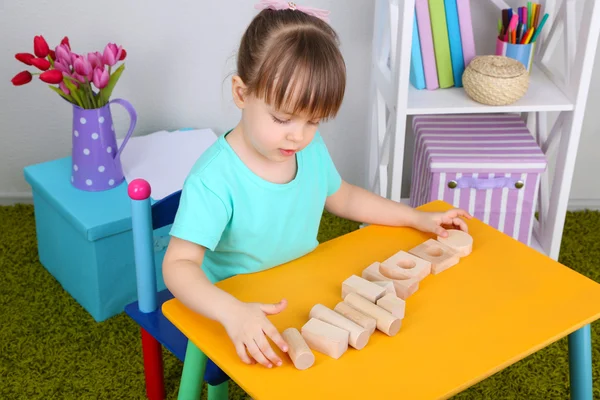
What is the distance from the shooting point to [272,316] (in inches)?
42.1

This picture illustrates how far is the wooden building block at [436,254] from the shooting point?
1.19 metres

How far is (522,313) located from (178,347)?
573 millimetres

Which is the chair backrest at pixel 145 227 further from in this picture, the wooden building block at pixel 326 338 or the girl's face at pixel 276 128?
the wooden building block at pixel 326 338

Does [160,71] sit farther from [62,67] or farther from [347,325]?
[347,325]

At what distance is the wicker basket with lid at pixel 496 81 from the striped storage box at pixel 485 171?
0.14 metres

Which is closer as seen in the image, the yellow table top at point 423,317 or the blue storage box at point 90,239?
the yellow table top at point 423,317

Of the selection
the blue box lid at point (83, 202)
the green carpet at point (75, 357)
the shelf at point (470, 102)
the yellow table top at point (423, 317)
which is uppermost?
the shelf at point (470, 102)

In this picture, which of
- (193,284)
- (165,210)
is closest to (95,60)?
(165,210)

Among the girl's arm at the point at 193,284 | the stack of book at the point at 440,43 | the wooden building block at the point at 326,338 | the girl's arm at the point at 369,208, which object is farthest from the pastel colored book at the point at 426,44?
the wooden building block at the point at 326,338

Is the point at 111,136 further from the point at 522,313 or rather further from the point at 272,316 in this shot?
the point at 522,313

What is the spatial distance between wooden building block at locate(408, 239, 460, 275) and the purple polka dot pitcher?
0.92 meters

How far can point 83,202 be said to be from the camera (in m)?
1.85

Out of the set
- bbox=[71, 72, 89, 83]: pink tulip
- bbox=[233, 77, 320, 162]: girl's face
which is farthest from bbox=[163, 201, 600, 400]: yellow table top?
bbox=[71, 72, 89, 83]: pink tulip

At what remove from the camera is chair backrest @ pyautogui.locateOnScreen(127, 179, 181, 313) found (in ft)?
4.13
